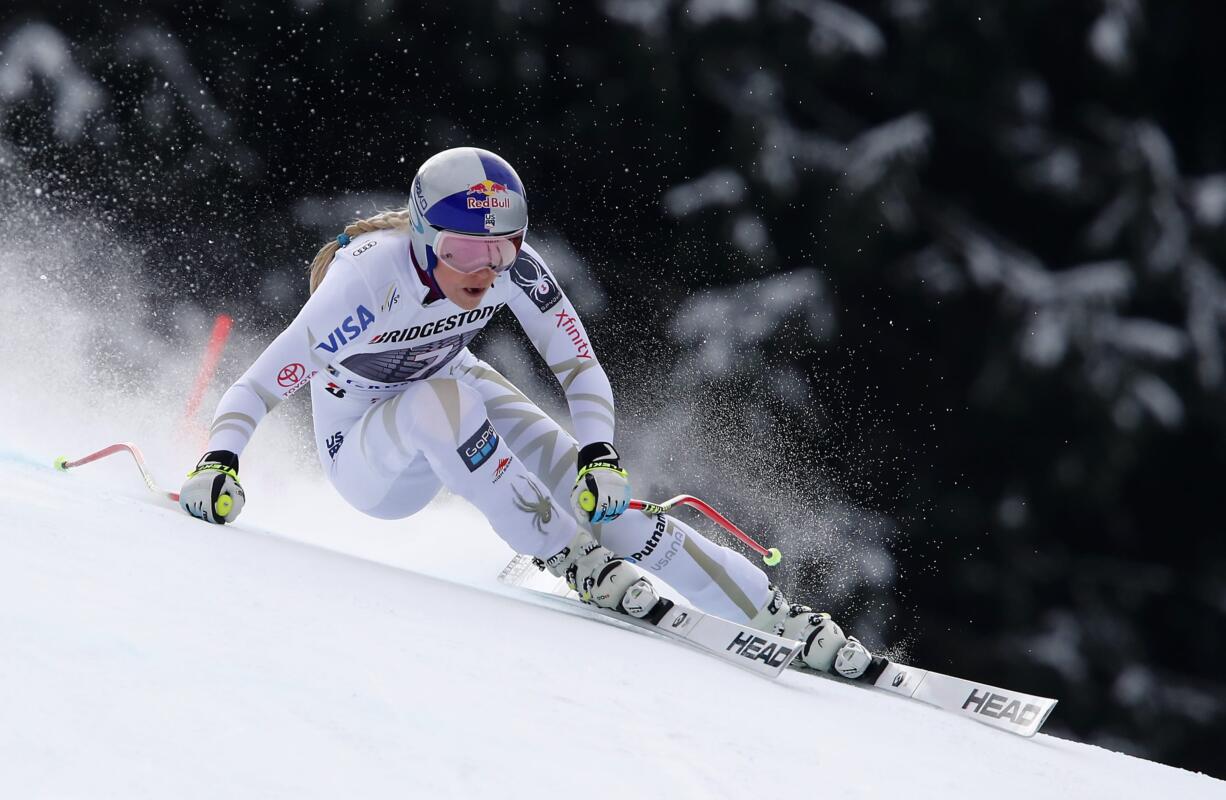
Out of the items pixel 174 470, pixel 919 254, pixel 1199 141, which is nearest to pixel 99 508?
pixel 174 470

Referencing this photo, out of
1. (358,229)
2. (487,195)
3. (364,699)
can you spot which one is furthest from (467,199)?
(364,699)

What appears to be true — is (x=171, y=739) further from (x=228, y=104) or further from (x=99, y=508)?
(x=228, y=104)

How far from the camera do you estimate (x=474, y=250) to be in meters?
3.09

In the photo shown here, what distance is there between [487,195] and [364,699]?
1.55 m

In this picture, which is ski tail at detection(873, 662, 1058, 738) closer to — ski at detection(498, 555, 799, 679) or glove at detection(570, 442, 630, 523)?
ski at detection(498, 555, 799, 679)

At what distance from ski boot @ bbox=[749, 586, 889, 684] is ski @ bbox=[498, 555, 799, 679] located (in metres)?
0.19

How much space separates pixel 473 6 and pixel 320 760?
28.6 ft

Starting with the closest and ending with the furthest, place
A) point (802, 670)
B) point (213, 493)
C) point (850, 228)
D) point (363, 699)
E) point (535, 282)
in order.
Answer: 1. point (363, 699)
2. point (213, 493)
3. point (802, 670)
4. point (535, 282)
5. point (850, 228)

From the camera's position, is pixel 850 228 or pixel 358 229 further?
pixel 850 228

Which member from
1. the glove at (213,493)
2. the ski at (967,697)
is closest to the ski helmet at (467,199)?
the glove at (213,493)

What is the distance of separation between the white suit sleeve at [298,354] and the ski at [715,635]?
0.79 m

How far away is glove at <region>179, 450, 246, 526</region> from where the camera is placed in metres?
2.82

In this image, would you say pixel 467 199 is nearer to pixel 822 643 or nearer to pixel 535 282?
pixel 535 282

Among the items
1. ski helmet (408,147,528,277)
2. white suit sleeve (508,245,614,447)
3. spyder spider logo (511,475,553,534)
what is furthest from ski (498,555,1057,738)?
ski helmet (408,147,528,277)
